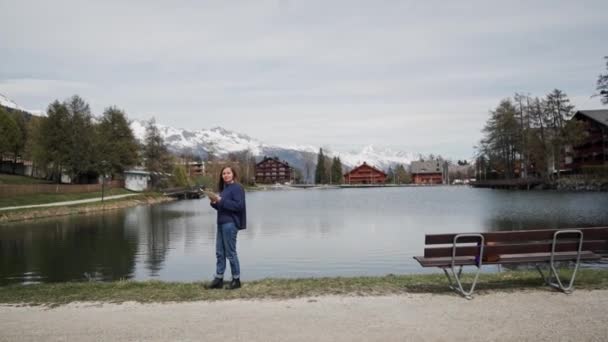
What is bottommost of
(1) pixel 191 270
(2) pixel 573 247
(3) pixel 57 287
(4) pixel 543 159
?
(1) pixel 191 270

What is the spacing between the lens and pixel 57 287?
8.65m

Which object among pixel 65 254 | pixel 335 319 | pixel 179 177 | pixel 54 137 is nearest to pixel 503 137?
pixel 179 177

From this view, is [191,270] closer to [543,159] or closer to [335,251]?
[335,251]

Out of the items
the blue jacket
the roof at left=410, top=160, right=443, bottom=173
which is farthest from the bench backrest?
the roof at left=410, top=160, right=443, bottom=173

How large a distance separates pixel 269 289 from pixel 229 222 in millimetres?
1411

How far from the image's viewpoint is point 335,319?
6.08 metres

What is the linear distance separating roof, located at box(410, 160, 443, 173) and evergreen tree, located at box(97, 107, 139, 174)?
5022 inches

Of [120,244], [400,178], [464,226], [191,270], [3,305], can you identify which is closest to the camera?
[3,305]

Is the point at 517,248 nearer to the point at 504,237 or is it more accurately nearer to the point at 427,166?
the point at 504,237

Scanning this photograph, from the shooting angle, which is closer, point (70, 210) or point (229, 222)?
point (229, 222)

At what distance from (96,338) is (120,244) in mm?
18562

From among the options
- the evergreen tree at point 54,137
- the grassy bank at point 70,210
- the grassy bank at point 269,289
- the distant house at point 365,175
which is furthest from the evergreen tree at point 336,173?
the grassy bank at point 269,289

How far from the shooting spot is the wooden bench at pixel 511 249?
752cm

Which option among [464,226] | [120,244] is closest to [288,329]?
[120,244]
